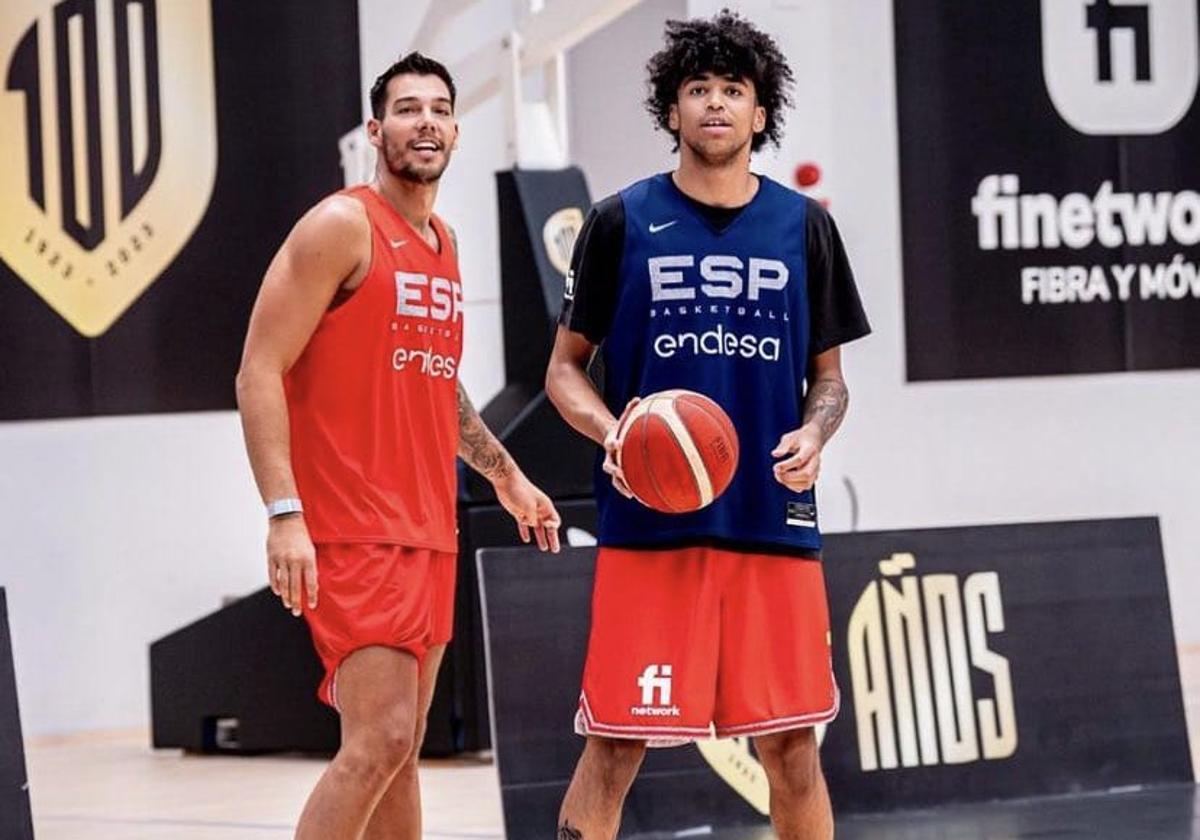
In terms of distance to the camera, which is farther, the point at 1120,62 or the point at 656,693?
the point at 1120,62

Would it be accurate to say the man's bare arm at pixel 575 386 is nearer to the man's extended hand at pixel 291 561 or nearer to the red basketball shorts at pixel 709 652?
the red basketball shorts at pixel 709 652

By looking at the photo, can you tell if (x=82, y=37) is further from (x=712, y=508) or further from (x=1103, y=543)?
(x=712, y=508)

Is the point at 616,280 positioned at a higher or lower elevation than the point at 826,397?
higher

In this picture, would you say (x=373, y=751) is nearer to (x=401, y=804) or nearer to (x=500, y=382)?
(x=401, y=804)

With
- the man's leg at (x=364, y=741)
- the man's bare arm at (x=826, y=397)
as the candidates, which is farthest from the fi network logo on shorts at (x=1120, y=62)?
the man's leg at (x=364, y=741)

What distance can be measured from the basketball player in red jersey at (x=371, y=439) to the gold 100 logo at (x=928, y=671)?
7.25 ft

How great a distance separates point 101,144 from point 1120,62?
4717 mm

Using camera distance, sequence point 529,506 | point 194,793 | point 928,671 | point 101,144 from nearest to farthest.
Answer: point 529,506
point 928,671
point 194,793
point 101,144

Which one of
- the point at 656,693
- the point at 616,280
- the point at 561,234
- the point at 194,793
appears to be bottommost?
the point at 194,793

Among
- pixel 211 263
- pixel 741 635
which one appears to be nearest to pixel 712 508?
pixel 741 635

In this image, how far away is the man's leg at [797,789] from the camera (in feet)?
14.4

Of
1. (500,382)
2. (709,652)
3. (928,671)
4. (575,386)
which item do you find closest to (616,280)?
(575,386)

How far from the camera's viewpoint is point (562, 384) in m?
4.51

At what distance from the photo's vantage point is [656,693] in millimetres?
4387
